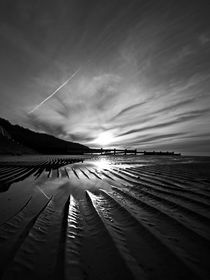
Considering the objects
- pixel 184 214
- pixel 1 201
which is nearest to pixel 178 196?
pixel 184 214

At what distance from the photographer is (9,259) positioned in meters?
1.94

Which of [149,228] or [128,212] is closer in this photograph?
[149,228]

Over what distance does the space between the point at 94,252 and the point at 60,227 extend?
40.7 inches

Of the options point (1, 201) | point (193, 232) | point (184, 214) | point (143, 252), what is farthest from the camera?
point (1, 201)

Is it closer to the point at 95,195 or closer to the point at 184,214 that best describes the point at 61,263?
the point at 184,214

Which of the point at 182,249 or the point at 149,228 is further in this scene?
the point at 149,228

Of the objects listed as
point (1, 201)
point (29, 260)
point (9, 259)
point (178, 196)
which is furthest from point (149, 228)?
point (1, 201)

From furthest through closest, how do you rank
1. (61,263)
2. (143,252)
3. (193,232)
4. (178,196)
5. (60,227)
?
1. (178,196)
2. (60,227)
3. (193,232)
4. (143,252)
5. (61,263)

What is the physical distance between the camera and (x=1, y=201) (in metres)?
4.31

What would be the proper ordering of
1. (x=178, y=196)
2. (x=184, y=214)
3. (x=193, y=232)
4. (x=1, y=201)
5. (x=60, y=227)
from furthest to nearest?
(x=178, y=196), (x=1, y=201), (x=184, y=214), (x=60, y=227), (x=193, y=232)

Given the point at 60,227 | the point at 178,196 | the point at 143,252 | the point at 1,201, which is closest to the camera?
the point at 143,252

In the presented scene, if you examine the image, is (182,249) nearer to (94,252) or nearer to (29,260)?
(94,252)

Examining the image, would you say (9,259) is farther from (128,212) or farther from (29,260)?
(128,212)

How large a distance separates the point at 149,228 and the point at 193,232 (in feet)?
2.55
